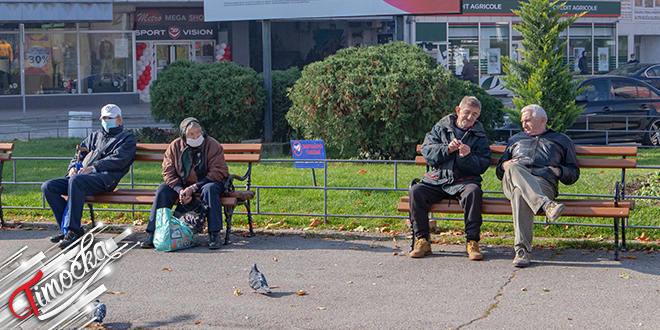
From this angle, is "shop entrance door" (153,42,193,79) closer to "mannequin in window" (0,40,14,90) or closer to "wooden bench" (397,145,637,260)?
"mannequin in window" (0,40,14,90)

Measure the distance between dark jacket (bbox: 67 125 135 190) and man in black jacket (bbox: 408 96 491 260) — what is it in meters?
3.13

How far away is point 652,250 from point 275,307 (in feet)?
12.3

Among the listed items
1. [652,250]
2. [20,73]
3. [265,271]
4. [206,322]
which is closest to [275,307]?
[206,322]

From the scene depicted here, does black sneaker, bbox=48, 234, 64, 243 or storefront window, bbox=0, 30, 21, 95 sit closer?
black sneaker, bbox=48, 234, 64, 243

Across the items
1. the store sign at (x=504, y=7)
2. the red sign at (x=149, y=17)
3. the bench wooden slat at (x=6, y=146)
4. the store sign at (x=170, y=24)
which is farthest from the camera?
the store sign at (x=504, y=7)

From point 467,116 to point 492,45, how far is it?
2673 cm

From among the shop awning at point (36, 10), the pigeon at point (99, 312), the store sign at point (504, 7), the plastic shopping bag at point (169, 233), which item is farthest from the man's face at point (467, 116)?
the store sign at point (504, 7)

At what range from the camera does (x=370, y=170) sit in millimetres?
10852

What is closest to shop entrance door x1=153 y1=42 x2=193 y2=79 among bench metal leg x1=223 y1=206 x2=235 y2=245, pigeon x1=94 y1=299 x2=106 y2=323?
bench metal leg x1=223 y1=206 x2=235 y2=245

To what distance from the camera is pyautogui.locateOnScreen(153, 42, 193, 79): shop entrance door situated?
30219mm

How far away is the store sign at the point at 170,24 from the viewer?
29484 millimetres

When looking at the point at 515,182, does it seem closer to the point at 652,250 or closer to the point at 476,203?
the point at 476,203

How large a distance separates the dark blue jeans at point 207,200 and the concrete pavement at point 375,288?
0.94 ft

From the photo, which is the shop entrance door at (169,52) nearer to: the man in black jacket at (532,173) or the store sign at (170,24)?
the store sign at (170,24)
